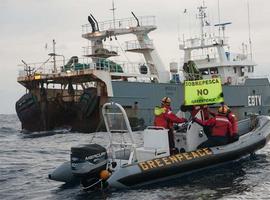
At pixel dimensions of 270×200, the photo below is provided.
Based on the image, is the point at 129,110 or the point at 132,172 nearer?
the point at 132,172

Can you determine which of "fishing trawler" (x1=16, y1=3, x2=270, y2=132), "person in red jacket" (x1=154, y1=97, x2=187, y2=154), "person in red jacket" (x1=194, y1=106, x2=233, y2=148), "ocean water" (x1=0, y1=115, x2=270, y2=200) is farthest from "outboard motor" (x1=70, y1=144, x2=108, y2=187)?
"fishing trawler" (x1=16, y1=3, x2=270, y2=132)

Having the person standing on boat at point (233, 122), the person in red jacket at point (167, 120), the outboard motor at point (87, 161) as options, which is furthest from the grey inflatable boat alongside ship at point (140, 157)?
the person in red jacket at point (167, 120)

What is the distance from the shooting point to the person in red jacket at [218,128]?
13.7 meters

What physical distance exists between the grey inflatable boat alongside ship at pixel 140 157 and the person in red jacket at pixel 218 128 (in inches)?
Result: 7.5

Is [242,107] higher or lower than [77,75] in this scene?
lower

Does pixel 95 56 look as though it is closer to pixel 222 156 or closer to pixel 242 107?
pixel 242 107

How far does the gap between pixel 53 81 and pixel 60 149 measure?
441 inches

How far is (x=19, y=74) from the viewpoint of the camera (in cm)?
3172

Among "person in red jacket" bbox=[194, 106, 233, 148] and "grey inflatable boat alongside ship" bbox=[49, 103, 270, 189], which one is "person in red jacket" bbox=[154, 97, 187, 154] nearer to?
"grey inflatable boat alongside ship" bbox=[49, 103, 270, 189]

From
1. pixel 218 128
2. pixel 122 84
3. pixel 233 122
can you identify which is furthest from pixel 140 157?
pixel 122 84

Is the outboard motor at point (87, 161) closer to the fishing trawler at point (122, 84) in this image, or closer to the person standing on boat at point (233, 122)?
the person standing on boat at point (233, 122)

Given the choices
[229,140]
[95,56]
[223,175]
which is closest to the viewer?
[223,175]

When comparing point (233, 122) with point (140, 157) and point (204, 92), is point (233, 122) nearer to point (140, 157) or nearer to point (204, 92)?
point (204, 92)

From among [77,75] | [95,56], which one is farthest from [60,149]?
[95,56]
